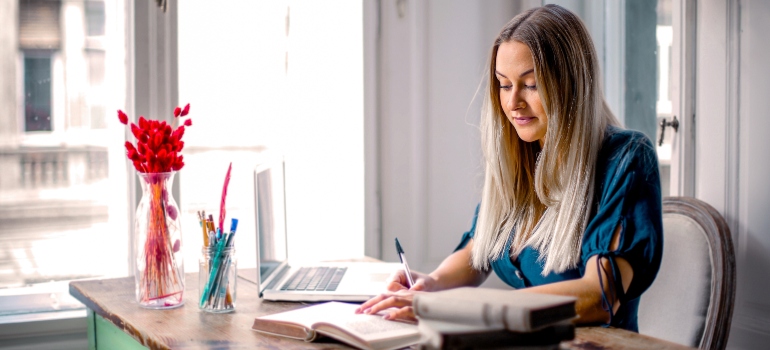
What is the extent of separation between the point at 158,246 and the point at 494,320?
90 cm

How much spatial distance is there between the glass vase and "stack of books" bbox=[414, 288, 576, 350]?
806mm

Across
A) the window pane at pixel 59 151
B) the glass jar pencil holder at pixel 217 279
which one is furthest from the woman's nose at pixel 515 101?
the window pane at pixel 59 151

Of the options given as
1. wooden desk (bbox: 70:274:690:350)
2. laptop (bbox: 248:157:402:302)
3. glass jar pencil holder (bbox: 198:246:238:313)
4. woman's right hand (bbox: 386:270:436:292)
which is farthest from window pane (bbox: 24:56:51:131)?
woman's right hand (bbox: 386:270:436:292)

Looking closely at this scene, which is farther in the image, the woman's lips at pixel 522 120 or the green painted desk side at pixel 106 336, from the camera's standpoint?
the woman's lips at pixel 522 120

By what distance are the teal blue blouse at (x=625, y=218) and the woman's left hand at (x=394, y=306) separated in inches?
13.9

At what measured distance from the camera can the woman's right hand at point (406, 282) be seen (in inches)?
60.9

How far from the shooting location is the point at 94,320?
5.74ft

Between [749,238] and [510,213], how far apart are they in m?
0.78

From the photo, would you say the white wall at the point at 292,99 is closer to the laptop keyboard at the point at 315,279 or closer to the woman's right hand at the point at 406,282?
the laptop keyboard at the point at 315,279

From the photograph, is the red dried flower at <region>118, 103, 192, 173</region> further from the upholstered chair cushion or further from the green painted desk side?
the upholstered chair cushion

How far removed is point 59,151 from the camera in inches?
98.3

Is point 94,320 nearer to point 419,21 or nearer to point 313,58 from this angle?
point 313,58

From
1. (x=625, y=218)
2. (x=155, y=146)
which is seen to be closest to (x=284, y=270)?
(x=155, y=146)

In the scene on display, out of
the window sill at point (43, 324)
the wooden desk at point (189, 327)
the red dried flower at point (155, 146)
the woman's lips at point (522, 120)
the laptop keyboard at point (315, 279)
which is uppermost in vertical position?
the woman's lips at point (522, 120)
